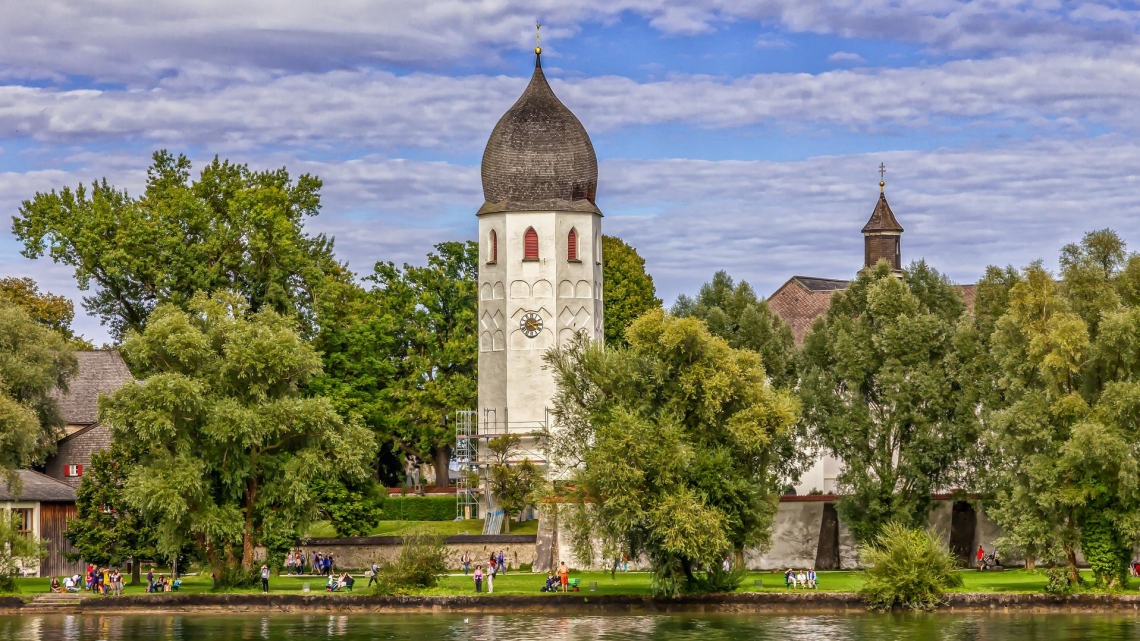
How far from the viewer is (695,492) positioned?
48750 millimetres

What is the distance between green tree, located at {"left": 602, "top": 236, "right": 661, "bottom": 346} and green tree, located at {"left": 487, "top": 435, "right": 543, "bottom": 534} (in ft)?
44.2

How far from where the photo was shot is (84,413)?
67812 mm

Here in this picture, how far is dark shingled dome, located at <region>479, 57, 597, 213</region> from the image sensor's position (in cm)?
6925

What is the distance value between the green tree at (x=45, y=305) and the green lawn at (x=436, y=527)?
16.5 metres

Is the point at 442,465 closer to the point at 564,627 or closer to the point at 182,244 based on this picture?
the point at 182,244

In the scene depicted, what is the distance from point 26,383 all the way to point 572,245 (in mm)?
22914

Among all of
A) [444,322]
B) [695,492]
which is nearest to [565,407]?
[695,492]

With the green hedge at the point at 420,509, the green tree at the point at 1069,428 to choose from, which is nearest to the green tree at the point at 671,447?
the green tree at the point at 1069,428

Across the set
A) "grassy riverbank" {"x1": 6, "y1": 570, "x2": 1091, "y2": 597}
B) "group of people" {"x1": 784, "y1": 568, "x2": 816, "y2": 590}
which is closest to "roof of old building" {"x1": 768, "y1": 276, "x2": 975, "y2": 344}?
"grassy riverbank" {"x1": 6, "y1": 570, "x2": 1091, "y2": 597}

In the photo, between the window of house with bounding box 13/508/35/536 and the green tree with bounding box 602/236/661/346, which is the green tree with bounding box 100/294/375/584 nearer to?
the window of house with bounding box 13/508/35/536

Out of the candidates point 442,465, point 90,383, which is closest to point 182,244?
point 90,383

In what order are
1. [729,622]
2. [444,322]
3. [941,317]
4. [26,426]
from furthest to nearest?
[444,322], [941,317], [26,426], [729,622]

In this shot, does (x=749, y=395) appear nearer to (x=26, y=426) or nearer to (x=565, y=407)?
A: (x=565, y=407)

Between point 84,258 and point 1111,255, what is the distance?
37867 mm
